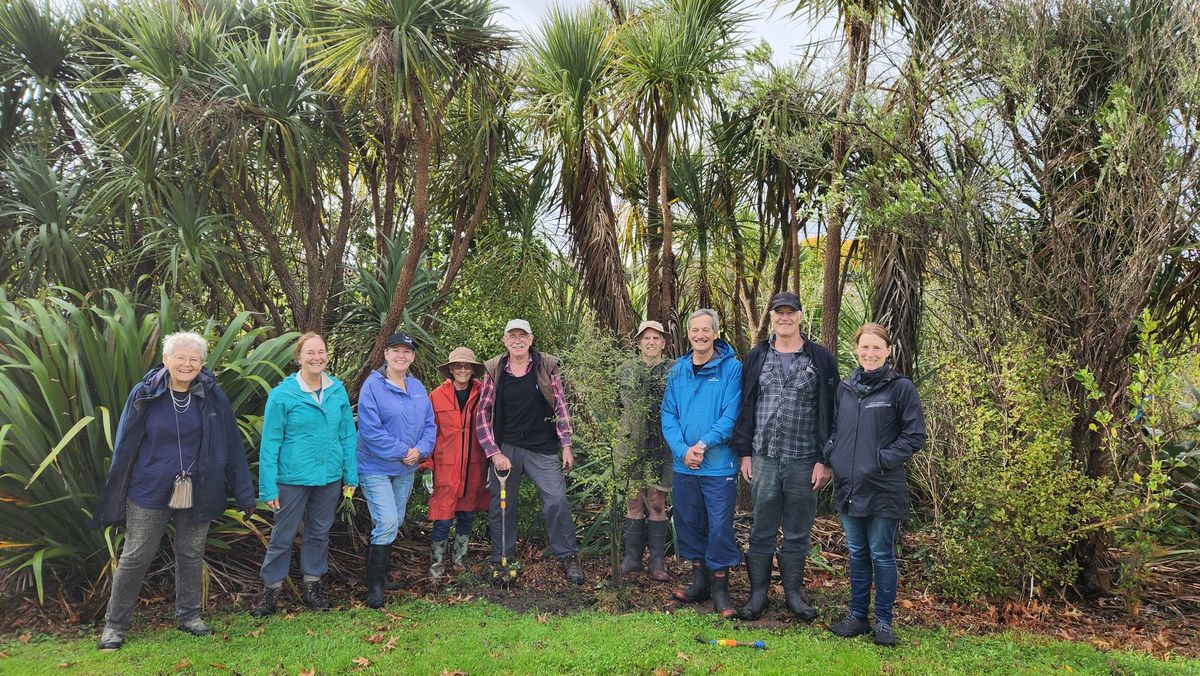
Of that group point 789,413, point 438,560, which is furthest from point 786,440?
point 438,560

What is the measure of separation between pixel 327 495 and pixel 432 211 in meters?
4.59

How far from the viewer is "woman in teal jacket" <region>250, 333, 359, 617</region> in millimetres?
4852

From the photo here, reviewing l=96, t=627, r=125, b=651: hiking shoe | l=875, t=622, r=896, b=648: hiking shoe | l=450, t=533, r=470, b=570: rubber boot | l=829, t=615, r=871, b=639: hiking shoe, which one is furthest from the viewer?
l=450, t=533, r=470, b=570: rubber boot

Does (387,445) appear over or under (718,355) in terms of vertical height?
under

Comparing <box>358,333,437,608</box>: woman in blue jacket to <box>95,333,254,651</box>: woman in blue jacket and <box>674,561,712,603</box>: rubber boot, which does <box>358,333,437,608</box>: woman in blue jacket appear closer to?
<box>95,333,254,651</box>: woman in blue jacket

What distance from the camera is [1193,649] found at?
4.55m

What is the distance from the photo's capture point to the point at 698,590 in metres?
5.28

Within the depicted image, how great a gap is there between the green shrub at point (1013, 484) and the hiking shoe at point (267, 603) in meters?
4.46

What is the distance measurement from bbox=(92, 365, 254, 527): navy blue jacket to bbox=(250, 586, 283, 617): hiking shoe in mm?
699

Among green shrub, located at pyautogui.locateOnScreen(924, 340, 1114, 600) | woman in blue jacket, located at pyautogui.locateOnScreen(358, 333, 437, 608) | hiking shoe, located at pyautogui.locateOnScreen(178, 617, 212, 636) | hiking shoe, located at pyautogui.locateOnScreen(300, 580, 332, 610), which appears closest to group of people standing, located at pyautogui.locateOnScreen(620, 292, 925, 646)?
green shrub, located at pyautogui.locateOnScreen(924, 340, 1114, 600)

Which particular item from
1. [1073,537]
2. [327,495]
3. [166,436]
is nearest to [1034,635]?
[1073,537]

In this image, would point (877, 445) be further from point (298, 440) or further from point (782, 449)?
point (298, 440)

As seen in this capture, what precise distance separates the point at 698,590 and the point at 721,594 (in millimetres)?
265

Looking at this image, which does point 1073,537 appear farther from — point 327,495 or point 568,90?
point 568,90
